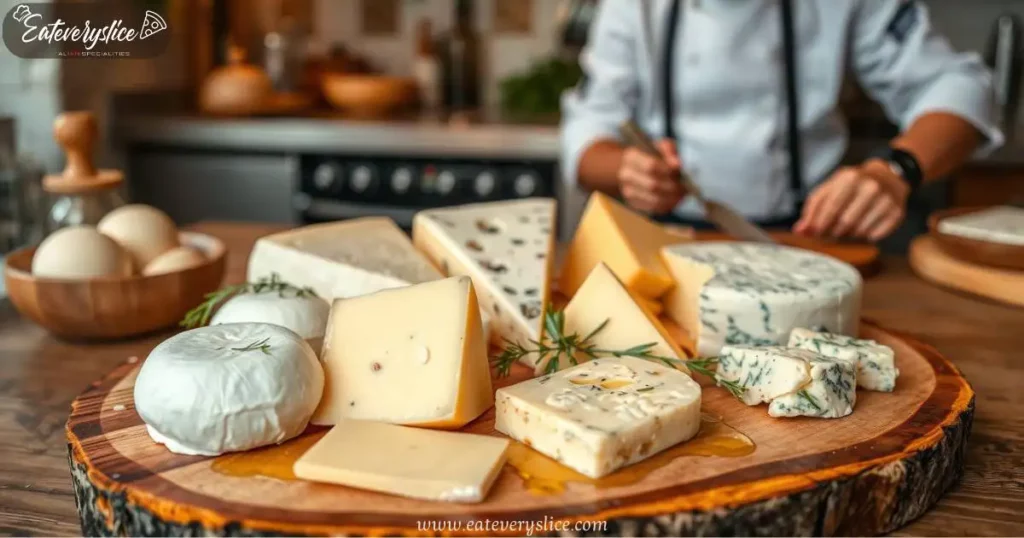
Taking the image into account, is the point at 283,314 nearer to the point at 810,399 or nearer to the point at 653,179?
the point at 810,399

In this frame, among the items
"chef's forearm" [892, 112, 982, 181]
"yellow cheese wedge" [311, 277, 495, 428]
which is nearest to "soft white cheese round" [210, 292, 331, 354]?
"yellow cheese wedge" [311, 277, 495, 428]

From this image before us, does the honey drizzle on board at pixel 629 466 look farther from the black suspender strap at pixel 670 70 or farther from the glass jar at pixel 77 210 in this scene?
the black suspender strap at pixel 670 70

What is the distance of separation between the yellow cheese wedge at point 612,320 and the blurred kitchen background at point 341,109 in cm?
175

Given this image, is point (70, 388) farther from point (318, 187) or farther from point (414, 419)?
point (318, 187)

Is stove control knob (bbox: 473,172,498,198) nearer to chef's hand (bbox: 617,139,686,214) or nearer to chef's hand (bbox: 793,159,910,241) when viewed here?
chef's hand (bbox: 617,139,686,214)

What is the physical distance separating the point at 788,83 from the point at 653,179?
0.54m

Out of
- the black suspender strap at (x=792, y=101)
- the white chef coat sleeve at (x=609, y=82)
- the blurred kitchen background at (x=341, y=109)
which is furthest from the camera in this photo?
the blurred kitchen background at (x=341, y=109)

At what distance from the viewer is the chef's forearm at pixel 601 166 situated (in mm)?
2135

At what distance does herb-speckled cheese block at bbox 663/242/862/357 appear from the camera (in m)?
1.18

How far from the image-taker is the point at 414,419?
97 centimetres

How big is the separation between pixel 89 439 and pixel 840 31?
1816mm

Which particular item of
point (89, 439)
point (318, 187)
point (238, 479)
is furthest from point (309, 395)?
point (318, 187)

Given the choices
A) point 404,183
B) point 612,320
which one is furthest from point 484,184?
point 612,320

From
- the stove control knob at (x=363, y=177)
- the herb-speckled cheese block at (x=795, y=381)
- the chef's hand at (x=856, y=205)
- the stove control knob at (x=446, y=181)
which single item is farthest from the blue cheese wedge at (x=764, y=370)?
the stove control knob at (x=363, y=177)
